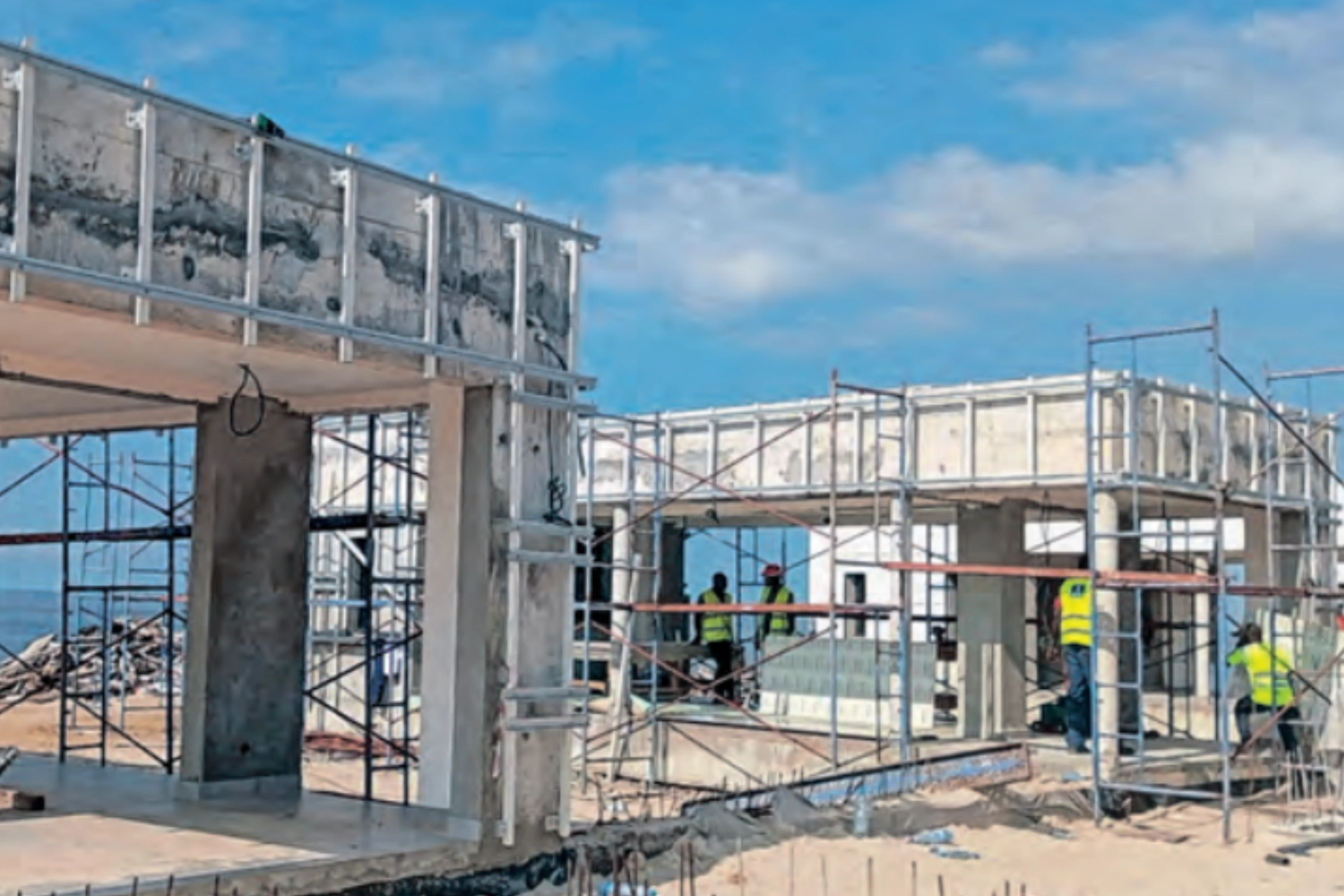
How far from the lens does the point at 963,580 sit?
67.4ft

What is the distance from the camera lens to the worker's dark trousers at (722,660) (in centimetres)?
2292

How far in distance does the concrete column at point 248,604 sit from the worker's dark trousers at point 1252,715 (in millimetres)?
10814

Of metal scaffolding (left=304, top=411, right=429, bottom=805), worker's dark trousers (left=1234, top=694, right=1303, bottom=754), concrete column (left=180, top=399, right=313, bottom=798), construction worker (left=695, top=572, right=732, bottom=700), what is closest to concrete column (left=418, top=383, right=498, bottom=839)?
concrete column (left=180, top=399, right=313, bottom=798)

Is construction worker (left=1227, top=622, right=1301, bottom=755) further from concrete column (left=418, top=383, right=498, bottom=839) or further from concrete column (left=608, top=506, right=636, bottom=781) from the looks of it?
concrete column (left=418, top=383, right=498, bottom=839)

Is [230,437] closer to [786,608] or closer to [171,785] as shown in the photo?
[171,785]

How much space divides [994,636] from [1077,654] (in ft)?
8.19

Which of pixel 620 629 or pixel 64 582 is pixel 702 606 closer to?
pixel 620 629

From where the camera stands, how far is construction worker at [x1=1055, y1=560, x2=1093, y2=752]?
17.1 metres

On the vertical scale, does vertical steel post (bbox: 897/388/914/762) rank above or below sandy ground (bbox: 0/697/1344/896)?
above

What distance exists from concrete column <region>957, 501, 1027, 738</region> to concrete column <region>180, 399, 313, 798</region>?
1015 cm

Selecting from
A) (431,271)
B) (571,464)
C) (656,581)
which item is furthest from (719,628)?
(431,271)

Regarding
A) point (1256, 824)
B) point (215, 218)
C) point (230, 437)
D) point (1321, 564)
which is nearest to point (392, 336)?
point (215, 218)

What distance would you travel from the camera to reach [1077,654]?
17.8 metres

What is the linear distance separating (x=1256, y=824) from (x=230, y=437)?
10692mm
